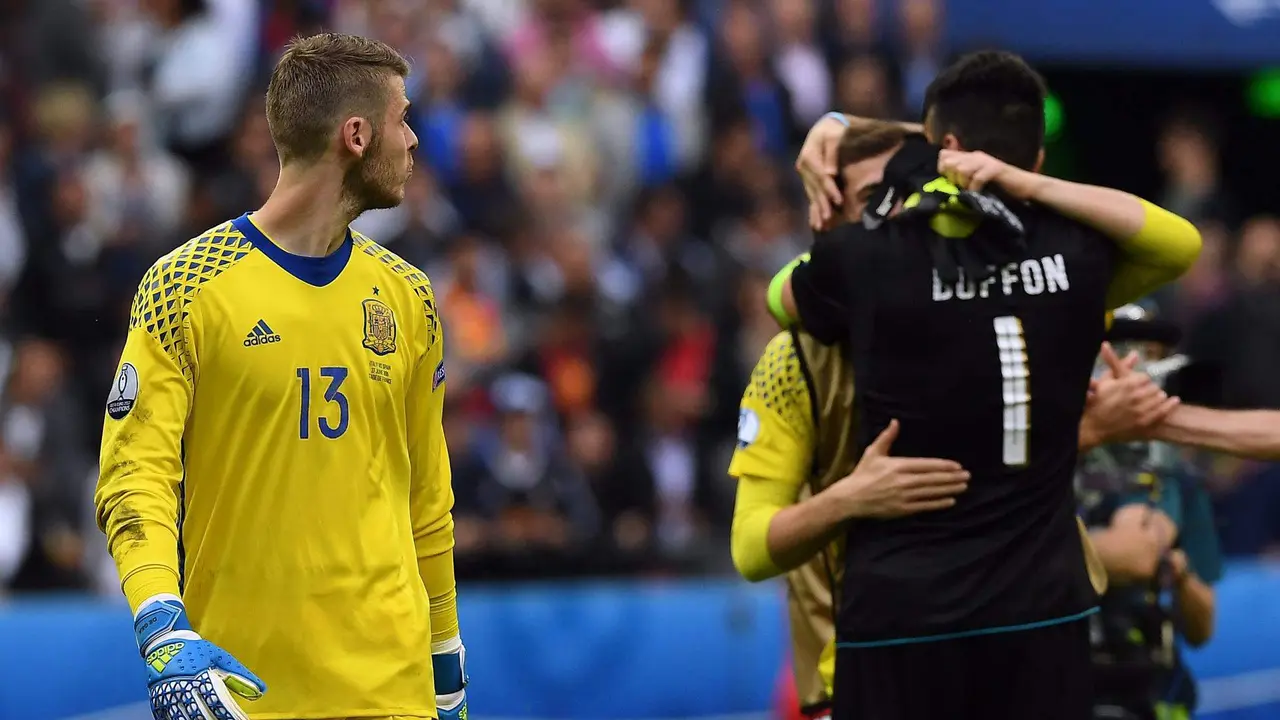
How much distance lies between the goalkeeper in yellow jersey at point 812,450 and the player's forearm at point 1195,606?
1026mm

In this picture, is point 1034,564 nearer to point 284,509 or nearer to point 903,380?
point 903,380

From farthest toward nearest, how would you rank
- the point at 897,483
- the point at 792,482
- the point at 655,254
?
the point at 655,254
the point at 792,482
the point at 897,483

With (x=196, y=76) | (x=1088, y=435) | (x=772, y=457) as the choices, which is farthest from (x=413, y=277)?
(x=196, y=76)

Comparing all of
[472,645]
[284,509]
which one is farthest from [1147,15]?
[284,509]

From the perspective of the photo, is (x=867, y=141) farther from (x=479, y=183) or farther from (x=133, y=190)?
(x=479, y=183)

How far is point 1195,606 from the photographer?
237 inches

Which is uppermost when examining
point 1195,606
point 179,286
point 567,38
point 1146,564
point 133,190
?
point 567,38

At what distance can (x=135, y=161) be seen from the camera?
11633mm

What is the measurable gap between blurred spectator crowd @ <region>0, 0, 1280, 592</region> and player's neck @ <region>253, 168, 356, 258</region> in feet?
20.6

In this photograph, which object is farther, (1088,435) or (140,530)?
(1088,435)

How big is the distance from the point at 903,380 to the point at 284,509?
1479mm

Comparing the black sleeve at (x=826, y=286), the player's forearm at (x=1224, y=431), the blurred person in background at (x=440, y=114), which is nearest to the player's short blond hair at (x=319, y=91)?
the black sleeve at (x=826, y=286)

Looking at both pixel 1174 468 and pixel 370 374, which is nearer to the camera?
pixel 370 374

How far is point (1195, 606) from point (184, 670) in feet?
11.3
